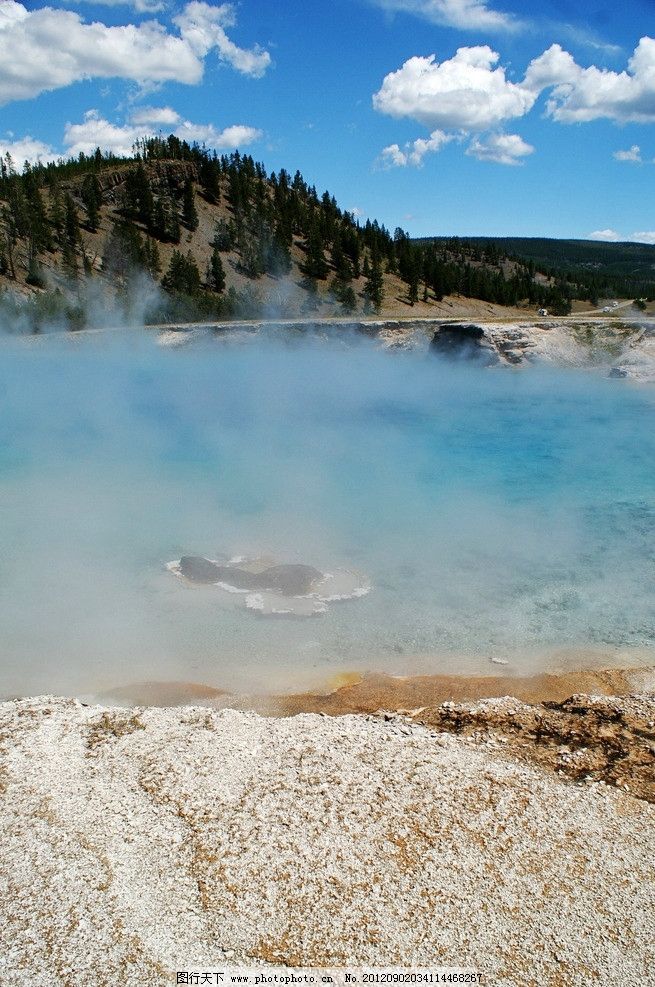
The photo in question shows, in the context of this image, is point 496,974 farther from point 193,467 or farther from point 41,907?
point 193,467

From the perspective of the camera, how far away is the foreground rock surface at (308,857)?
373 centimetres

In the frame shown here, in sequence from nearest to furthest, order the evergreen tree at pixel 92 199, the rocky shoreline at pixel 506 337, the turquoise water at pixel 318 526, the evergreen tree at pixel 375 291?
1. the turquoise water at pixel 318 526
2. the rocky shoreline at pixel 506 337
3. the evergreen tree at pixel 375 291
4. the evergreen tree at pixel 92 199

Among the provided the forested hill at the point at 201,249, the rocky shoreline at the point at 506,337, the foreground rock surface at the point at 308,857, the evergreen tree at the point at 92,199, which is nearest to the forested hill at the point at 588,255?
the forested hill at the point at 201,249

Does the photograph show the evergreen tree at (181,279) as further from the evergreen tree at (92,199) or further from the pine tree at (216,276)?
the evergreen tree at (92,199)

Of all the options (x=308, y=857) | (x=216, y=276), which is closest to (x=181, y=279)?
(x=216, y=276)

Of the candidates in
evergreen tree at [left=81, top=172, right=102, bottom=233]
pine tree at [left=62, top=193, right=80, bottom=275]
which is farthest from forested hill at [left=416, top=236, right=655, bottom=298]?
pine tree at [left=62, top=193, right=80, bottom=275]

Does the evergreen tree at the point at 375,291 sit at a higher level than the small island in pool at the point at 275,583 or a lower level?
higher

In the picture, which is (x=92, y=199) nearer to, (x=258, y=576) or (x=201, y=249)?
(x=201, y=249)

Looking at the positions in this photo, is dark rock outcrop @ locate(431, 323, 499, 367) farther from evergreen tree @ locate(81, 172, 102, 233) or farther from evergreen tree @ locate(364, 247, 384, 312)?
evergreen tree @ locate(81, 172, 102, 233)

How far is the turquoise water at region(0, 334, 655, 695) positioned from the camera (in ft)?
26.3

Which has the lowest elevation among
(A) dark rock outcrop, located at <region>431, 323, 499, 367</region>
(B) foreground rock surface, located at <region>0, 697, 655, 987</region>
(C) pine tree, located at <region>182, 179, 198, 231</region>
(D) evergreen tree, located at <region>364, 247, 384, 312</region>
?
(B) foreground rock surface, located at <region>0, 697, 655, 987</region>

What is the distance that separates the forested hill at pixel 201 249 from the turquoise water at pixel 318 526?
62.6ft

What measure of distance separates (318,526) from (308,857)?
7.94m

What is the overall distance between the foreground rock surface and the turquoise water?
213cm
